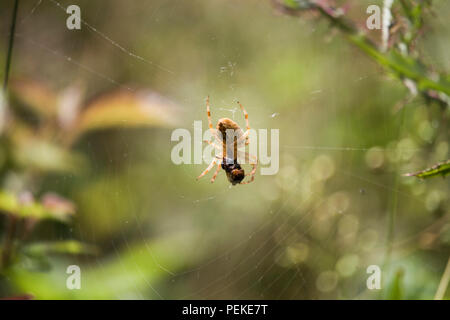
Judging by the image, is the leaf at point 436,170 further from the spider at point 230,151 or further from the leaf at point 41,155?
the leaf at point 41,155

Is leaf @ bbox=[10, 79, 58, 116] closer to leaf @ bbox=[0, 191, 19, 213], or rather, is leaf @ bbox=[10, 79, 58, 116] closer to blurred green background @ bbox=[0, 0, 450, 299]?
blurred green background @ bbox=[0, 0, 450, 299]

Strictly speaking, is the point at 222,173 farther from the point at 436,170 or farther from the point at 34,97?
the point at 436,170

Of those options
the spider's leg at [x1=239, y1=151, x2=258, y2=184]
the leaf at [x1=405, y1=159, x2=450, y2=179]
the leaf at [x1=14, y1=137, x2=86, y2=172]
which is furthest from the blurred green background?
the leaf at [x1=405, y1=159, x2=450, y2=179]

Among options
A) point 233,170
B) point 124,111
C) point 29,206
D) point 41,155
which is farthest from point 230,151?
point 29,206

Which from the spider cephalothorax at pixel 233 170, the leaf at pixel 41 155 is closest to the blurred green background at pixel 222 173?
the leaf at pixel 41 155

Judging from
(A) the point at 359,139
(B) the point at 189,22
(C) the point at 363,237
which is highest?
(B) the point at 189,22

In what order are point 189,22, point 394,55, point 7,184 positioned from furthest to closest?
point 189,22
point 7,184
point 394,55

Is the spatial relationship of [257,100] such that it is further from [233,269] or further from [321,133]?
[233,269]
